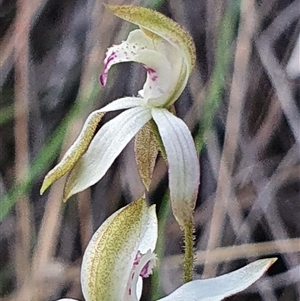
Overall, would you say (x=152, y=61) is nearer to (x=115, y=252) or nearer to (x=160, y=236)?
(x=115, y=252)

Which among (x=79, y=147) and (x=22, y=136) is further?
(x=22, y=136)

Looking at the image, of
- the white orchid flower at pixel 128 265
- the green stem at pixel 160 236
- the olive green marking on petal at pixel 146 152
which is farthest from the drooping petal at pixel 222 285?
the green stem at pixel 160 236

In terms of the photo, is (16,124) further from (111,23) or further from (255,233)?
(255,233)

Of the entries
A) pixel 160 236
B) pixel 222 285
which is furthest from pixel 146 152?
pixel 160 236

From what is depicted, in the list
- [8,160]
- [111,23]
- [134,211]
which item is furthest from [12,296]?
[134,211]

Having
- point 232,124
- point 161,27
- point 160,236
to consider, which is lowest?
point 160,236

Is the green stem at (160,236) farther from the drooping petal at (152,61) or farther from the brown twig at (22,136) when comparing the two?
the drooping petal at (152,61)
